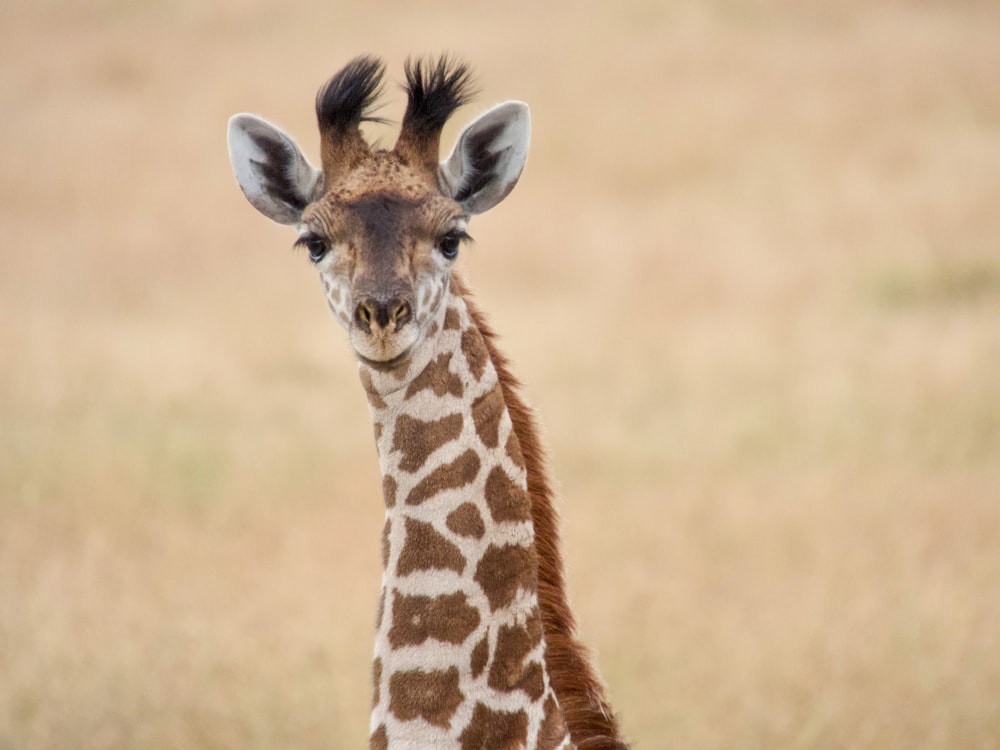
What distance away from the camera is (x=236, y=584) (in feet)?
30.5

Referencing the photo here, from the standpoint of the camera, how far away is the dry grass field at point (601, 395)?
7.93 metres

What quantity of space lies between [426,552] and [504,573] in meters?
0.26

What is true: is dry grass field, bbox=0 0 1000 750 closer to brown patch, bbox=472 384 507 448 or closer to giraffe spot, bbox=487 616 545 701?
brown patch, bbox=472 384 507 448

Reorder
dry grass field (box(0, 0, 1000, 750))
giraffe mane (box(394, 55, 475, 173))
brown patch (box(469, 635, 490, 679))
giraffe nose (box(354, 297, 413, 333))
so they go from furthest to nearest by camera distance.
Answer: dry grass field (box(0, 0, 1000, 750)) < giraffe mane (box(394, 55, 475, 173)) < brown patch (box(469, 635, 490, 679)) < giraffe nose (box(354, 297, 413, 333))

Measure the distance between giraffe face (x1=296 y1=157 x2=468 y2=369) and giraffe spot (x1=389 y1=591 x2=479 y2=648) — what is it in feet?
2.44

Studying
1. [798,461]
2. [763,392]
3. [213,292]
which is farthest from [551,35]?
[798,461]

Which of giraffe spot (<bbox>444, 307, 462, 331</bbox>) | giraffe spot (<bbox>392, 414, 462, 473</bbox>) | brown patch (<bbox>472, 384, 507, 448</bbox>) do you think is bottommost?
giraffe spot (<bbox>392, 414, 462, 473</bbox>)

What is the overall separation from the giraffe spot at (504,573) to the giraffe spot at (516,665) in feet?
0.32

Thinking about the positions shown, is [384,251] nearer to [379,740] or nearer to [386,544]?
[386,544]

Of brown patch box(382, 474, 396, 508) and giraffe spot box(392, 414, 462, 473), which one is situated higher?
giraffe spot box(392, 414, 462, 473)

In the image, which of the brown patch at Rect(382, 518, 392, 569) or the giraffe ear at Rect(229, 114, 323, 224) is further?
the giraffe ear at Rect(229, 114, 323, 224)

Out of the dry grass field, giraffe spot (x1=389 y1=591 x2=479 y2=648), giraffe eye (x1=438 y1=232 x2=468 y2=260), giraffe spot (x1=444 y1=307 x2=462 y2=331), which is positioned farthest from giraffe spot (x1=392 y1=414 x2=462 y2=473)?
the dry grass field

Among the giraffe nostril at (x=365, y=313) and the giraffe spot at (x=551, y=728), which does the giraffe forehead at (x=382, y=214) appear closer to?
the giraffe nostril at (x=365, y=313)

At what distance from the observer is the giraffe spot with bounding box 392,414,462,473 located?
163 inches
